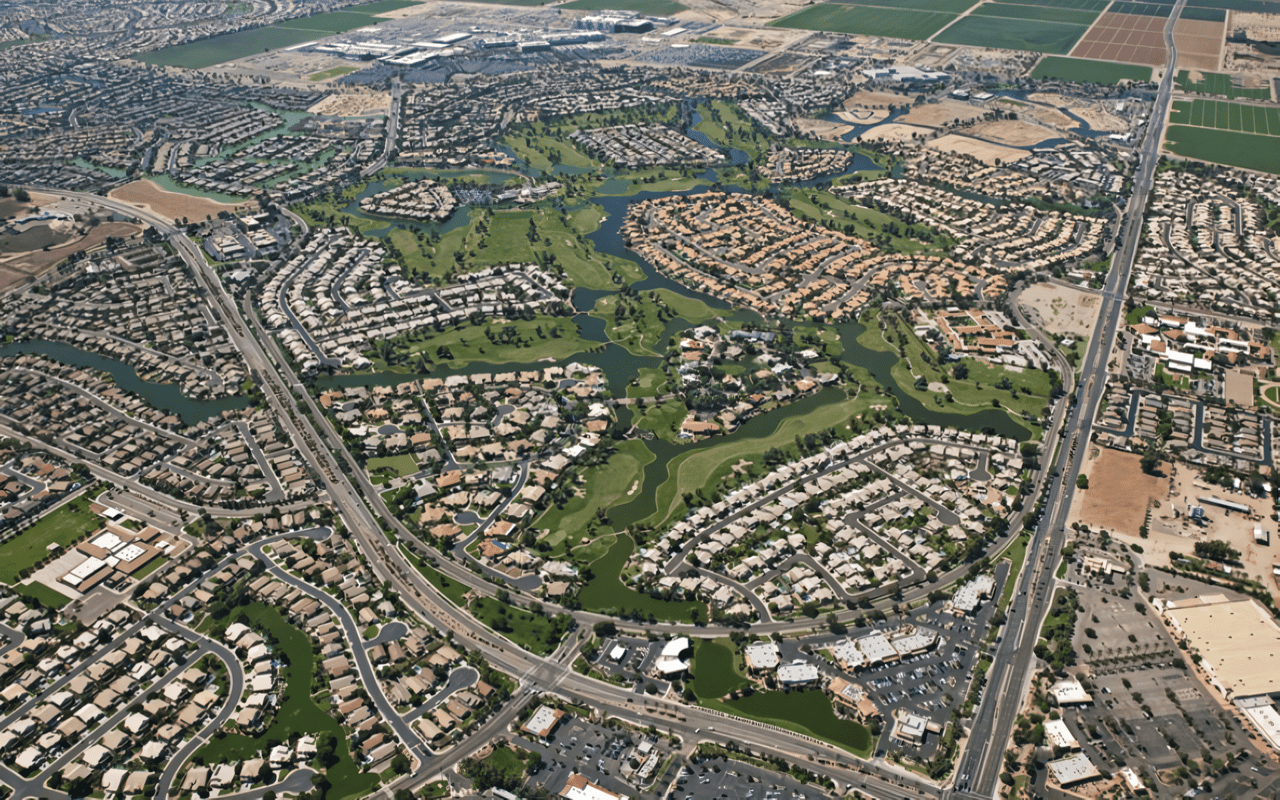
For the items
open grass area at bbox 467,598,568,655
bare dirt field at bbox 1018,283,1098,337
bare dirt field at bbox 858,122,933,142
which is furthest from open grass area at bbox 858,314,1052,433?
bare dirt field at bbox 858,122,933,142

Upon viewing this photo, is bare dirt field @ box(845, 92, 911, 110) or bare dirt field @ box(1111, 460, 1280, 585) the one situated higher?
bare dirt field @ box(845, 92, 911, 110)

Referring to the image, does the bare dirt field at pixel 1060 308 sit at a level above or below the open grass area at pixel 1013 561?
above

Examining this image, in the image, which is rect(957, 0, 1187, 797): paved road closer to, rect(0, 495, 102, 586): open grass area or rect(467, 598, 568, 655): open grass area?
rect(467, 598, 568, 655): open grass area

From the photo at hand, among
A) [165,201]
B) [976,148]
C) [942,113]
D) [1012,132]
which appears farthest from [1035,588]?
[165,201]

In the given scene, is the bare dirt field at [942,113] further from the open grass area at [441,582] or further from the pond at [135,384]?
the open grass area at [441,582]

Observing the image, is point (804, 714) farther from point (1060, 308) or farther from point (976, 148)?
point (976, 148)

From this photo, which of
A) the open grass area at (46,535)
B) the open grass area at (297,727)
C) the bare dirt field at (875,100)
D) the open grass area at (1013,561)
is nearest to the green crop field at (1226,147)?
the bare dirt field at (875,100)

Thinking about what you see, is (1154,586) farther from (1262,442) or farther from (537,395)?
(537,395)
